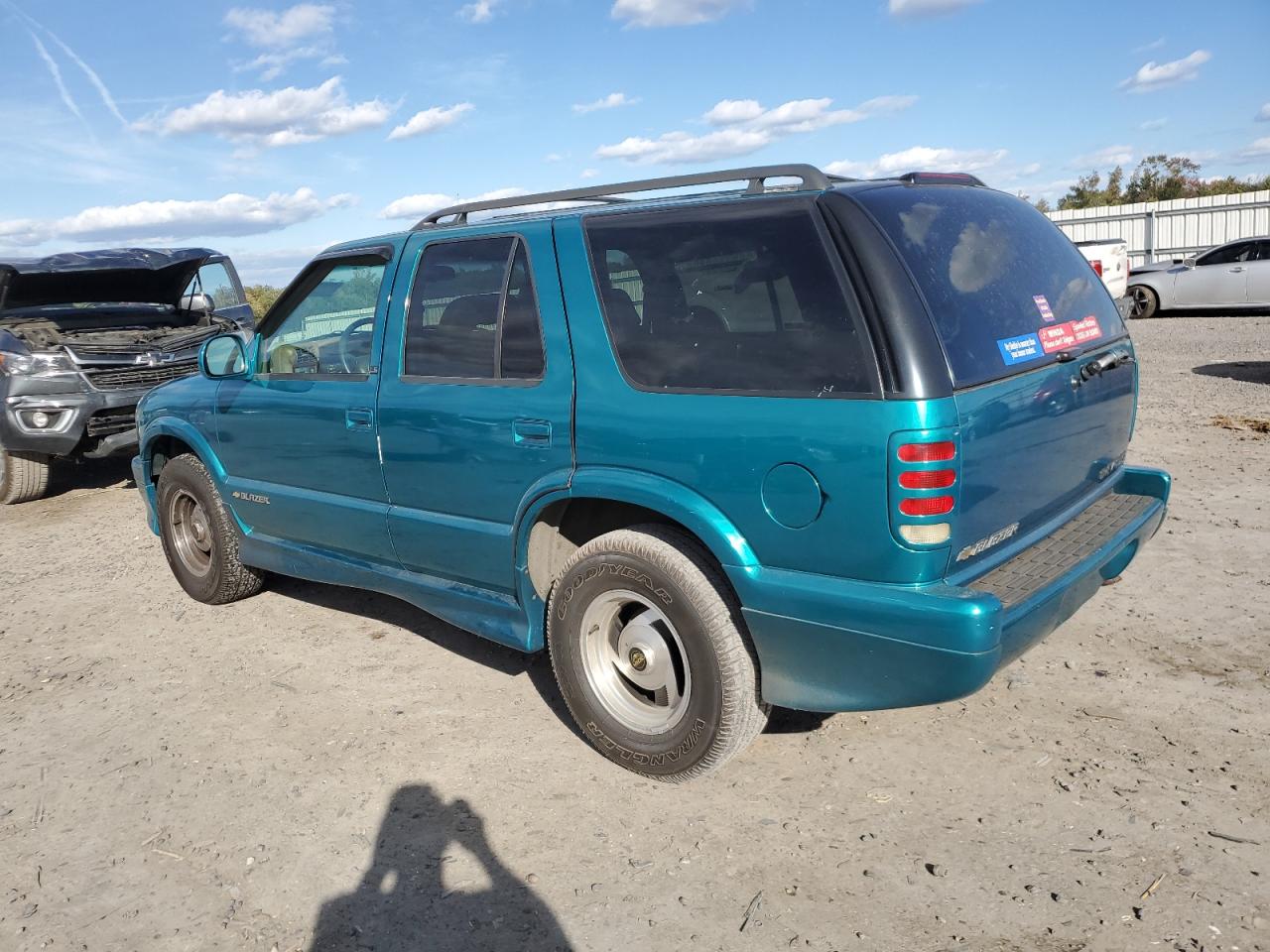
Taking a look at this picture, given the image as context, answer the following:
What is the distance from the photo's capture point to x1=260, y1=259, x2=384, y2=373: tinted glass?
426 centimetres

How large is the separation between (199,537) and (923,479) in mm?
4363

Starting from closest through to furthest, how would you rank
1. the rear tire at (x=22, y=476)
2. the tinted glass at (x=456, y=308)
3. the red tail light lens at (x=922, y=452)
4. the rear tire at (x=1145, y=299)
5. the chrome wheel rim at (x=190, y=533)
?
1. the red tail light lens at (x=922, y=452)
2. the tinted glass at (x=456, y=308)
3. the chrome wheel rim at (x=190, y=533)
4. the rear tire at (x=22, y=476)
5. the rear tire at (x=1145, y=299)

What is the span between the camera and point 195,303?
390 inches

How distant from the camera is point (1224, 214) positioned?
24.9 metres

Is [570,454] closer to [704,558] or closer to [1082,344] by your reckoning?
[704,558]

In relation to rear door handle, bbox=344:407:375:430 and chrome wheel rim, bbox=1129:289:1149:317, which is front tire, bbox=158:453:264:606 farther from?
chrome wheel rim, bbox=1129:289:1149:317

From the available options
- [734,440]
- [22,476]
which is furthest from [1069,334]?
[22,476]

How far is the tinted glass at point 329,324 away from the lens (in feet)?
14.0

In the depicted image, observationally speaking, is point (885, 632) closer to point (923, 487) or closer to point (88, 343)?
point (923, 487)

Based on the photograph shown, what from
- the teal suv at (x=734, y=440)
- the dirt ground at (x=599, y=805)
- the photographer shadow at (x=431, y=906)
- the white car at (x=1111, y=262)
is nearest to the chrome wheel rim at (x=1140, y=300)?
the white car at (x=1111, y=262)

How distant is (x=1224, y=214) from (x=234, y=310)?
2459 cm

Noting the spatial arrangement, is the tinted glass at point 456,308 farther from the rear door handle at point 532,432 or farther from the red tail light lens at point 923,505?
the red tail light lens at point 923,505

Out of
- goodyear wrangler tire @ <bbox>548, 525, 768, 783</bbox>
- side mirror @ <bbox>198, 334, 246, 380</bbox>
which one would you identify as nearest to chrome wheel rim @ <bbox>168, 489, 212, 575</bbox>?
side mirror @ <bbox>198, 334, 246, 380</bbox>

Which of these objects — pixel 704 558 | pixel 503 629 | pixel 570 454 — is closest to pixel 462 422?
pixel 570 454
